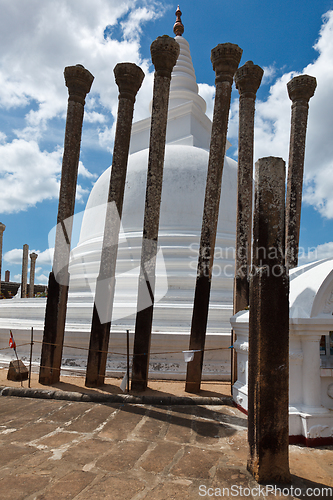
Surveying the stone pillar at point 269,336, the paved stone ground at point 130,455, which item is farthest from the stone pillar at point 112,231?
the stone pillar at point 269,336

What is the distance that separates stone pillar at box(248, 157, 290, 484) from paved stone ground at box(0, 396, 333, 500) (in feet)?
0.98

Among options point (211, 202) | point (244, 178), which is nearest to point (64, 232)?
point (211, 202)

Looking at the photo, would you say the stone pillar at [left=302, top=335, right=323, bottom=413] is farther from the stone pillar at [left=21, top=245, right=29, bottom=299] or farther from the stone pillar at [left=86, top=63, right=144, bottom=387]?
the stone pillar at [left=21, top=245, right=29, bottom=299]

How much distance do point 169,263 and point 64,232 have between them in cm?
362

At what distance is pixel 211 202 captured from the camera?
6645 mm

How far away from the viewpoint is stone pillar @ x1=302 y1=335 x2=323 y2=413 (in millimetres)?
4188

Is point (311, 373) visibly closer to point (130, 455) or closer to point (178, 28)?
point (130, 455)

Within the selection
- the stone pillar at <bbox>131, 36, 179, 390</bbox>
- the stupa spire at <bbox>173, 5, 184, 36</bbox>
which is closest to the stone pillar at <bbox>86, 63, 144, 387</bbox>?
the stone pillar at <bbox>131, 36, 179, 390</bbox>

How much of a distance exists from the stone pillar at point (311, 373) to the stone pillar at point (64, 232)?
4.70 meters

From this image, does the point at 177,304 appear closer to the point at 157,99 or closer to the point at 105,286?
the point at 105,286

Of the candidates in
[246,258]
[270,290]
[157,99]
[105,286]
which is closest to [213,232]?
[246,258]

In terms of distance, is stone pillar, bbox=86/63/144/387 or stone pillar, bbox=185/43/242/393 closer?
stone pillar, bbox=185/43/242/393

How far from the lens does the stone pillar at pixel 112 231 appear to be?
21.5 feet

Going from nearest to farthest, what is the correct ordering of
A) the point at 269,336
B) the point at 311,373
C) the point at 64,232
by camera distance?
the point at 269,336 → the point at 311,373 → the point at 64,232
